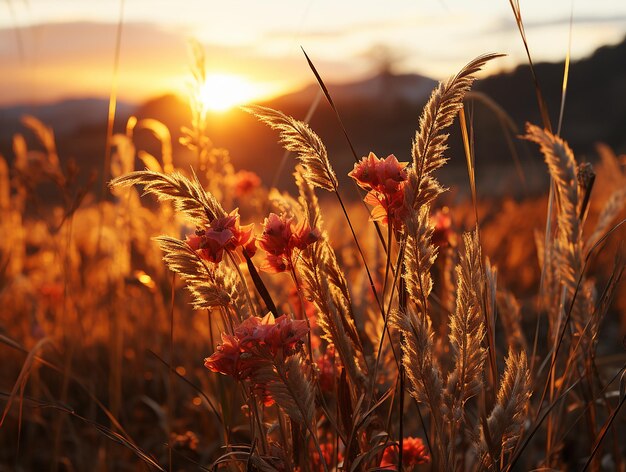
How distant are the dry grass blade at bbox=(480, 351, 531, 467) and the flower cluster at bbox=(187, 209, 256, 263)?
0.44m

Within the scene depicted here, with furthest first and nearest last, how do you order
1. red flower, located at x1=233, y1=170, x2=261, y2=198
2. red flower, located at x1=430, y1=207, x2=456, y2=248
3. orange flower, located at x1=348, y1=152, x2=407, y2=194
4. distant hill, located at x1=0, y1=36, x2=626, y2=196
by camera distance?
1. distant hill, located at x1=0, y1=36, x2=626, y2=196
2. red flower, located at x1=233, y1=170, x2=261, y2=198
3. red flower, located at x1=430, y1=207, x2=456, y2=248
4. orange flower, located at x1=348, y1=152, x2=407, y2=194

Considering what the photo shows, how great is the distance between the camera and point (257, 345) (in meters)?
0.97

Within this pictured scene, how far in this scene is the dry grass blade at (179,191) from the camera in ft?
3.24

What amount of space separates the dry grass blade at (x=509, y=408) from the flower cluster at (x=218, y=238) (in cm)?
44

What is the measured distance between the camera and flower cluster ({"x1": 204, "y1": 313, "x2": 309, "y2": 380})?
0.96m

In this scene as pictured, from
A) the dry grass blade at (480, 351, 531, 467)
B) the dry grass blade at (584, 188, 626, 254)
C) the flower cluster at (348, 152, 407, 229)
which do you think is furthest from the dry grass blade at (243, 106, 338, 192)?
the dry grass blade at (584, 188, 626, 254)

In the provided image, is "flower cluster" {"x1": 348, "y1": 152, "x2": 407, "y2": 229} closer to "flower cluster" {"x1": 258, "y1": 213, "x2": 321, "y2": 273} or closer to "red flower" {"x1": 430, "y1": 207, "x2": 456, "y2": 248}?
"flower cluster" {"x1": 258, "y1": 213, "x2": 321, "y2": 273}

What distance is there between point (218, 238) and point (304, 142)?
0.19 meters

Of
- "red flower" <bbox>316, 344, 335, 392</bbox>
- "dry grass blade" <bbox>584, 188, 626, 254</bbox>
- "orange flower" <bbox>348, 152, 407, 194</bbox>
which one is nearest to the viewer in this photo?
"orange flower" <bbox>348, 152, 407, 194</bbox>

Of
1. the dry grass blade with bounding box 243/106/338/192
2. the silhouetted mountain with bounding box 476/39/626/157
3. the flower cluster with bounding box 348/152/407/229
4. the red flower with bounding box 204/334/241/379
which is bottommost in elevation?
the red flower with bounding box 204/334/241/379

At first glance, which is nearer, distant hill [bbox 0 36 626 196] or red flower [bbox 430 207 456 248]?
Result: red flower [bbox 430 207 456 248]

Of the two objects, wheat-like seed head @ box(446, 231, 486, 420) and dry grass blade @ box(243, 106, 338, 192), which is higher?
dry grass blade @ box(243, 106, 338, 192)

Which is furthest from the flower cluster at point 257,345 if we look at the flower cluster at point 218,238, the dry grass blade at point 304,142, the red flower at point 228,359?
the dry grass blade at point 304,142

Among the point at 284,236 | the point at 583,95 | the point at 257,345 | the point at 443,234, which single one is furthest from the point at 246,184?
the point at 583,95
